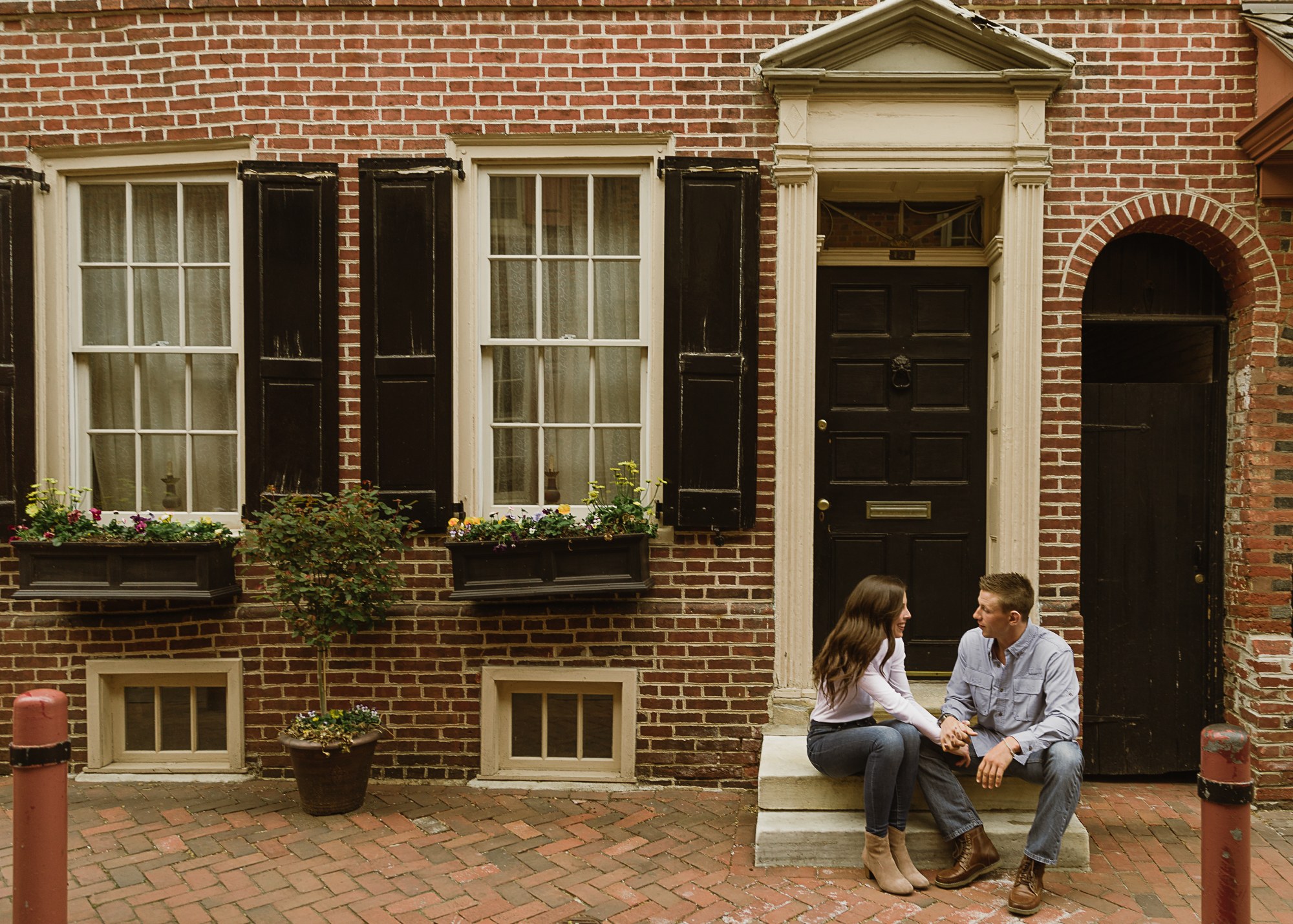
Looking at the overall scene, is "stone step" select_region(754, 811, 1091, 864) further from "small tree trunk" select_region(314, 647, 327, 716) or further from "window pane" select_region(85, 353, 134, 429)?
"window pane" select_region(85, 353, 134, 429)

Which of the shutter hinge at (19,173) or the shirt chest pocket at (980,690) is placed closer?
the shirt chest pocket at (980,690)

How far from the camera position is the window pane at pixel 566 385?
16.2ft

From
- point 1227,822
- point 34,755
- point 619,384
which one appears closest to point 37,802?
point 34,755

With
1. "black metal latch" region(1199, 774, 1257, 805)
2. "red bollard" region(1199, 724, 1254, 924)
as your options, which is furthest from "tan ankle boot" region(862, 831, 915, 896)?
"black metal latch" region(1199, 774, 1257, 805)

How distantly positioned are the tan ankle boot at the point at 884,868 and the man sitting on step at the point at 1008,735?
186mm

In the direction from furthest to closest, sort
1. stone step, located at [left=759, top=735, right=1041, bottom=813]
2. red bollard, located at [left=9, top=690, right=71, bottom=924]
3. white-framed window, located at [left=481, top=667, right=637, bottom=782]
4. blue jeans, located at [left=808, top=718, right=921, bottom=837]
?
1. white-framed window, located at [left=481, top=667, right=637, bottom=782]
2. stone step, located at [left=759, top=735, right=1041, bottom=813]
3. blue jeans, located at [left=808, top=718, right=921, bottom=837]
4. red bollard, located at [left=9, top=690, right=71, bottom=924]

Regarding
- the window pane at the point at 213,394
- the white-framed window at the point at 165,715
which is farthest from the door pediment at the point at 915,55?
the white-framed window at the point at 165,715

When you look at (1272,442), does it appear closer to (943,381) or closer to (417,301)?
(943,381)

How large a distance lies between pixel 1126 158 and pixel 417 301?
12.9ft

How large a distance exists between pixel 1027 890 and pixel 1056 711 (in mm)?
726

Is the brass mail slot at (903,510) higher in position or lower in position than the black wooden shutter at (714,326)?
lower

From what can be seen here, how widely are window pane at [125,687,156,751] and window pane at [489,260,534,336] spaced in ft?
9.73

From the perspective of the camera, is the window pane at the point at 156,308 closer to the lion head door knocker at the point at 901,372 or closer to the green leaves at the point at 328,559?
the green leaves at the point at 328,559

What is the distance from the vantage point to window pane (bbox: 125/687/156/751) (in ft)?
→ 16.4
